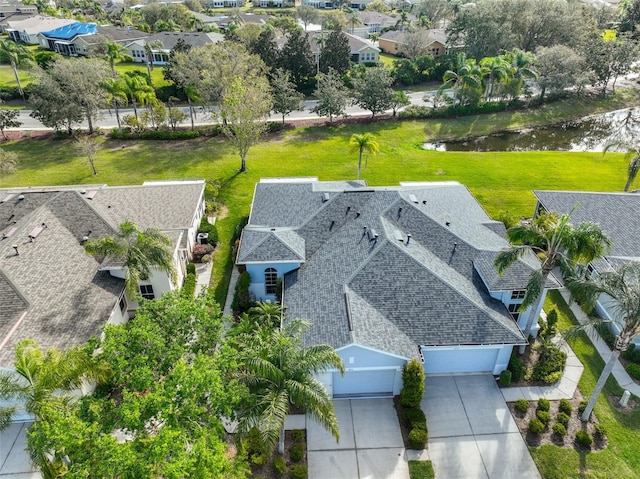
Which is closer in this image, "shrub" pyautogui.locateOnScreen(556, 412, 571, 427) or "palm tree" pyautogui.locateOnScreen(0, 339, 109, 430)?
"palm tree" pyautogui.locateOnScreen(0, 339, 109, 430)

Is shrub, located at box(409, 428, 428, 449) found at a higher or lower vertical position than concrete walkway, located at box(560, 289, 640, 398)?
higher

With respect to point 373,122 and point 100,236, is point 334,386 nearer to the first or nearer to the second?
point 100,236

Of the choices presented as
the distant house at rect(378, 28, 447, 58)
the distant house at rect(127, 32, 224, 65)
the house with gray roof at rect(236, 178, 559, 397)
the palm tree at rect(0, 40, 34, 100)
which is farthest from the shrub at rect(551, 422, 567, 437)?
the distant house at rect(378, 28, 447, 58)

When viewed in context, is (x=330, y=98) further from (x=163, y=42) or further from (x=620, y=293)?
(x=163, y=42)

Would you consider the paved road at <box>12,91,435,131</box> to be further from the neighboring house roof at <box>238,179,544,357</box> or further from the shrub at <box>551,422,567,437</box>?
the shrub at <box>551,422,567,437</box>

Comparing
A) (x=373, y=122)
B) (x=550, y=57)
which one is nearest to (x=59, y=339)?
(x=373, y=122)

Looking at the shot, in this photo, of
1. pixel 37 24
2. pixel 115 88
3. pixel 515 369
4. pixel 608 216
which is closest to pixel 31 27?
pixel 37 24

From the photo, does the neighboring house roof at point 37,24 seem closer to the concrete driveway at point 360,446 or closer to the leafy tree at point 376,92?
the leafy tree at point 376,92
